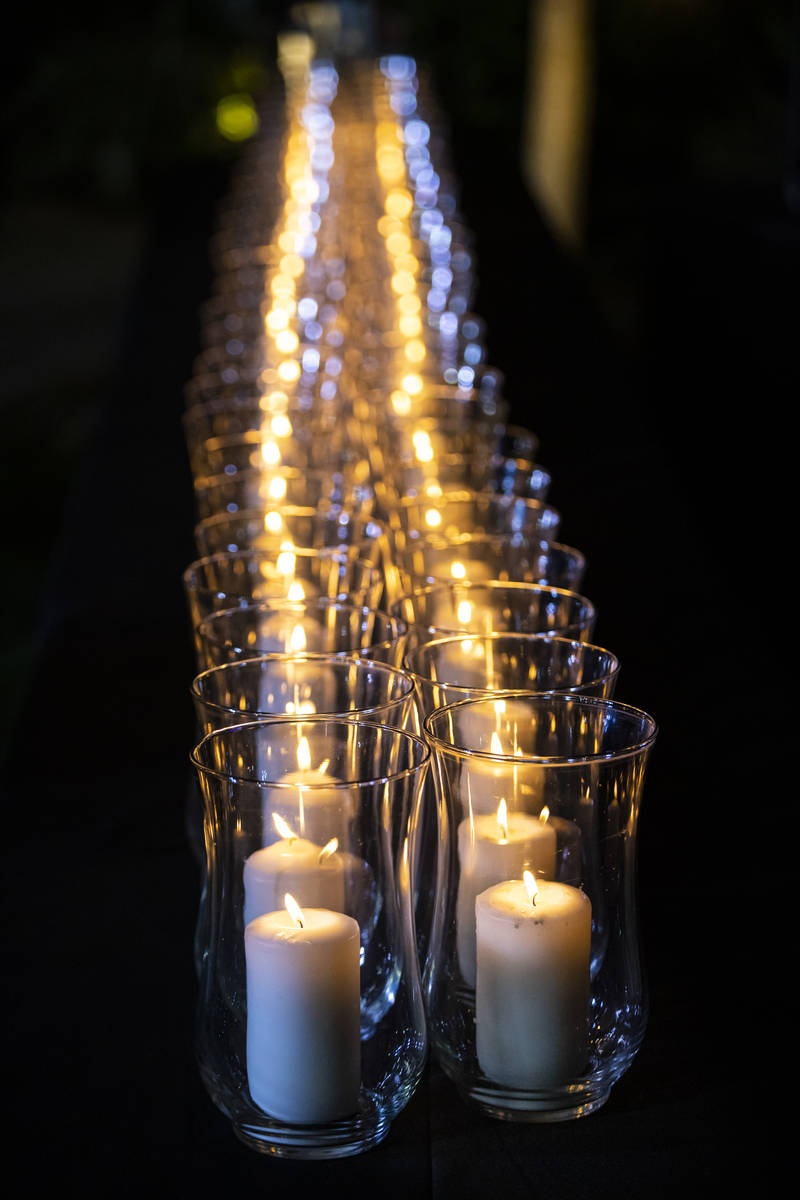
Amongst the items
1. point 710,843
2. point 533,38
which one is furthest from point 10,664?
point 533,38

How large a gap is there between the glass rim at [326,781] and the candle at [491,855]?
50 millimetres

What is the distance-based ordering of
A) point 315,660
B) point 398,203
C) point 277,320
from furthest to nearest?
point 398,203
point 277,320
point 315,660

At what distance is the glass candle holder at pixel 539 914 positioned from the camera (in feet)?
2.57

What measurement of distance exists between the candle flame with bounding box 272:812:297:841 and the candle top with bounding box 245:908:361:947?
1.6 inches

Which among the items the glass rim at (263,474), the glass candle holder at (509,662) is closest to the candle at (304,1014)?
the glass candle holder at (509,662)

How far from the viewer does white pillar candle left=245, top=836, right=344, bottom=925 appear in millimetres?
797

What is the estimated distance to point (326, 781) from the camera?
819 millimetres

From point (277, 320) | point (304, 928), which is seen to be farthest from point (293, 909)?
point (277, 320)

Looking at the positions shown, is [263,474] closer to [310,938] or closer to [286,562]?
[286,562]

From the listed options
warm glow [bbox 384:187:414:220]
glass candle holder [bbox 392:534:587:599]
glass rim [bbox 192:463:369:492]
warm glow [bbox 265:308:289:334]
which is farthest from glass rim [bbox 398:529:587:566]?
warm glow [bbox 384:187:414:220]

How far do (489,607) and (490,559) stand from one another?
0.44ft

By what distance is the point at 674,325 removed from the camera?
5.90m

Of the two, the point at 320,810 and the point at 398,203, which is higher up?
the point at 398,203

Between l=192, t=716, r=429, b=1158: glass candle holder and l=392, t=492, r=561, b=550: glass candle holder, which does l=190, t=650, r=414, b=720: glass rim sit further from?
l=392, t=492, r=561, b=550: glass candle holder
